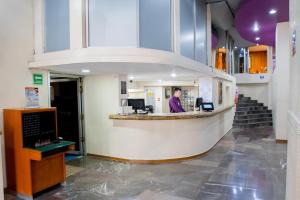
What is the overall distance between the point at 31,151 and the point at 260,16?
22.3 feet

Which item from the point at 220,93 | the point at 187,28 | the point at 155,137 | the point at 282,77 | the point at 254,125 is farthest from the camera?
the point at 254,125

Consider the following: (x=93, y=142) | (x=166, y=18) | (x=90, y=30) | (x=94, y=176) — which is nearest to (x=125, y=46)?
(x=90, y=30)

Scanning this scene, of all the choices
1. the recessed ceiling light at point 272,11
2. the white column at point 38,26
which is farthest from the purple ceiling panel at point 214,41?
the white column at point 38,26

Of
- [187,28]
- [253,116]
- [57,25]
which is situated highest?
[187,28]

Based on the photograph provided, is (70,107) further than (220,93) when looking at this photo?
No

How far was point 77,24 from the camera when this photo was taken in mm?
3691

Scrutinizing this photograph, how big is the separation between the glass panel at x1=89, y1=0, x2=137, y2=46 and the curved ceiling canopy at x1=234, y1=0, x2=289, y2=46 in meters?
3.69

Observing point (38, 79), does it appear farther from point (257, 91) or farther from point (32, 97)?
point (257, 91)

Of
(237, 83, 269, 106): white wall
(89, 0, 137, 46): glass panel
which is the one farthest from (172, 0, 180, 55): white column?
(237, 83, 269, 106): white wall

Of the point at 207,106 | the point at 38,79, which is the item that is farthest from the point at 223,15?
the point at 38,79

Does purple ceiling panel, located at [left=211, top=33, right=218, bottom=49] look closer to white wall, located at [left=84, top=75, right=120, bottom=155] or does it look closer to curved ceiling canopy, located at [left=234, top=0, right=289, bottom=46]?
curved ceiling canopy, located at [left=234, top=0, right=289, bottom=46]

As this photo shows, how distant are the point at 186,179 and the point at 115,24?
3.05 meters

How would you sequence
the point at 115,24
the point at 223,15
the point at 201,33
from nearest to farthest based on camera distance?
the point at 115,24 → the point at 201,33 → the point at 223,15

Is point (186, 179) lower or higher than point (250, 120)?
lower
